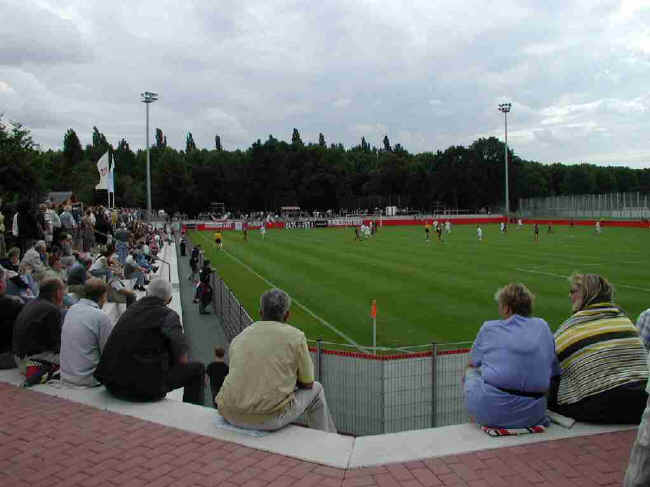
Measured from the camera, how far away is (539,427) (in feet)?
15.7

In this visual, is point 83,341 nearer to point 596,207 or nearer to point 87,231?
point 87,231

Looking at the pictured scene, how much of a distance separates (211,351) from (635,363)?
444 inches

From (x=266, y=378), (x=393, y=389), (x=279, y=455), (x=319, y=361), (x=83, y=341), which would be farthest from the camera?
(x=319, y=361)

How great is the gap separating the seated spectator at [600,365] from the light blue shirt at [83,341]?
4.61m

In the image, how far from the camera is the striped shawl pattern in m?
4.81

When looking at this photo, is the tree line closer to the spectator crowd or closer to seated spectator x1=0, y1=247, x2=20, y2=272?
seated spectator x1=0, y1=247, x2=20, y2=272

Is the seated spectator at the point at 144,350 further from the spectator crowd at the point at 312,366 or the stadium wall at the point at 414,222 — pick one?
the stadium wall at the point at 414,222

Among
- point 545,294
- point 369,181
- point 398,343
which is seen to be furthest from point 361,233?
point 369,181

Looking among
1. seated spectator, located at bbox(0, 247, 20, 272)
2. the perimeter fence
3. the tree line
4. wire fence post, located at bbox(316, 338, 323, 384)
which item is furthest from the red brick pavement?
the tree line

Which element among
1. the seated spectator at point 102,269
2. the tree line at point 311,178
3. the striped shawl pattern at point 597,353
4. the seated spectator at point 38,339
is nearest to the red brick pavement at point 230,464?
the striped shawl pattern at point 597,353

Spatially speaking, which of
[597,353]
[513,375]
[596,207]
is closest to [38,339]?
[513,375]

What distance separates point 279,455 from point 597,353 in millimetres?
2889

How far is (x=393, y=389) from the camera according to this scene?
918cm

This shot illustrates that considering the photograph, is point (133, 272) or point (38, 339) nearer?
point (38, 339)
